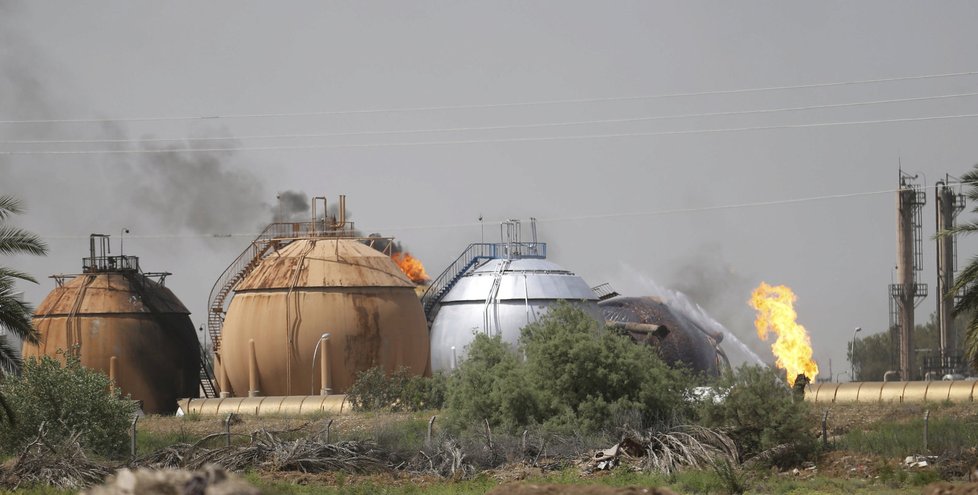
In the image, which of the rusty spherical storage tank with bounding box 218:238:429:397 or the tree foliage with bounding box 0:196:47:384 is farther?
the rusty spherical storage tank with bounding box 218:238:429:397

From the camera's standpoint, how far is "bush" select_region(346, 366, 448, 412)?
173 ft

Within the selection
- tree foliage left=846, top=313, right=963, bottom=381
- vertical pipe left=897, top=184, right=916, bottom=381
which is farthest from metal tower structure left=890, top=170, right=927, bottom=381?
tree foliage left=846, top=313, right=963, bottom=381

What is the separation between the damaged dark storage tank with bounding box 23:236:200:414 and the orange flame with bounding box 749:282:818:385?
28.4 meters

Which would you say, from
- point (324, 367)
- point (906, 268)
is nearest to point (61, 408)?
point (324, 367)

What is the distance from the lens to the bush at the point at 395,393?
52.7 m

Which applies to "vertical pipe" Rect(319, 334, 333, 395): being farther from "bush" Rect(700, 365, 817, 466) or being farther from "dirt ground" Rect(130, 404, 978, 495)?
"bush" Rect(700, 365, 817, 466)

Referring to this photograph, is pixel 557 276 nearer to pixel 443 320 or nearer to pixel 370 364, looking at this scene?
pixel 443 320

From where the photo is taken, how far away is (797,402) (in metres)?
32.7

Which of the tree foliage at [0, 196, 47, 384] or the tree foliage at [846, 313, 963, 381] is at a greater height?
the tree foliage at [0, 196, 47, 384]

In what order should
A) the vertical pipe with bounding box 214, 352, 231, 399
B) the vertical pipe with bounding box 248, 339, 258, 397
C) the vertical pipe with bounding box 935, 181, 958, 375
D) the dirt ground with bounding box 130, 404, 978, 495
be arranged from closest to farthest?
the dirt ground with bounding box 130, 404, 978, 495, the vertical pipe with bounding box 248, 339, 258, 397, the vertical pipe with bounding box 214, 352, 231, 399, the vertical pipe with bounding box 935, 181, 958, 375

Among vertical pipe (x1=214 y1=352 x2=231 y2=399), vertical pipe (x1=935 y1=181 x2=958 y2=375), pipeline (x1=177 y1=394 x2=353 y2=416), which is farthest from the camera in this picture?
vertical pipe (x1=935 y1=181 x2=958 y2=375)

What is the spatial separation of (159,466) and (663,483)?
1099 centimetres

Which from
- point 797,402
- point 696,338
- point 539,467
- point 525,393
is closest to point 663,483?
point 539,467

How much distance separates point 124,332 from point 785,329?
31642 millimetres
